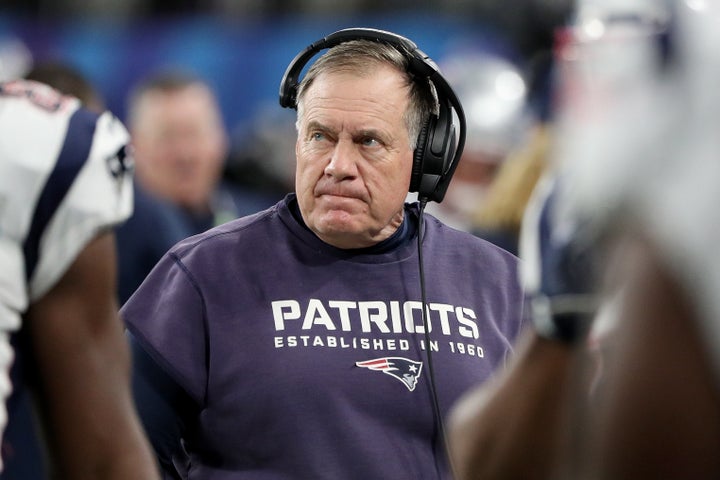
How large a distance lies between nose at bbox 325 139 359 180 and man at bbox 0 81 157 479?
2.19ft

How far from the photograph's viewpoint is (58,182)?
1791mm

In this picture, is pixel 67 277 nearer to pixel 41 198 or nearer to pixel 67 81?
pixel 41 198

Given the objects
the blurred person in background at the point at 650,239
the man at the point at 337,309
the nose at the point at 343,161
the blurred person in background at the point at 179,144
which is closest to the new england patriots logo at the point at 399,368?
the man at the point at 337,309

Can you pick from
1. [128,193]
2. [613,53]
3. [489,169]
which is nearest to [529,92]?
[489,169]

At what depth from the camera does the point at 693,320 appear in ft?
3.46

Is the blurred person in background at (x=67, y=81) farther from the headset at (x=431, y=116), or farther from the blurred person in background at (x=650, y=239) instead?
the blurred person in background at (x=650, y=239)

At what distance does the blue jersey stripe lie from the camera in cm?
177

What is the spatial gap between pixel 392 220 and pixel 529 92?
265 cm

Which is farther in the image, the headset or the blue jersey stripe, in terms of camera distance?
the headset

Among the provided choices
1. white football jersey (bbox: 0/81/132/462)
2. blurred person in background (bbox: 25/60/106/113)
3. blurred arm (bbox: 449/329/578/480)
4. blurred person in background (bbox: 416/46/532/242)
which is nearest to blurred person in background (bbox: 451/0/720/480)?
blurred arm (bbox: 449/329/578/480)

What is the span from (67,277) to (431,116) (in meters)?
1.02

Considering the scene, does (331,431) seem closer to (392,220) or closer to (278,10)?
(392,220)

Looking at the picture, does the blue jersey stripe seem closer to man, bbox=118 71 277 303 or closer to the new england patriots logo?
the new england patriots logo

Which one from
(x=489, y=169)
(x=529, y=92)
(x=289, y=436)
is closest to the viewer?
(x=289, y=436)
